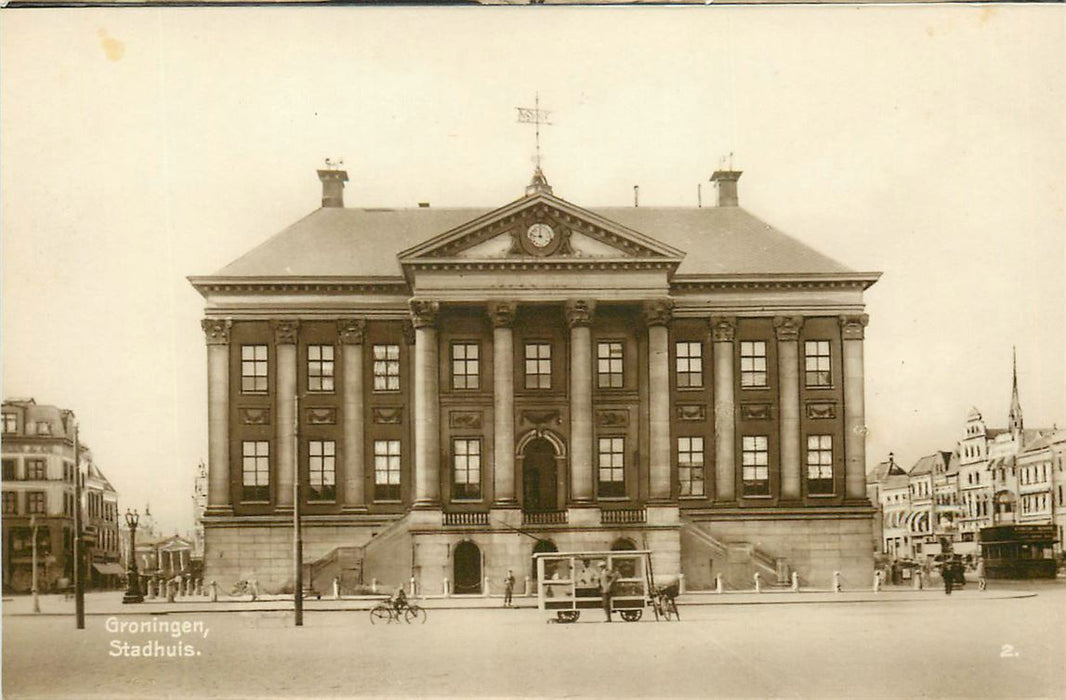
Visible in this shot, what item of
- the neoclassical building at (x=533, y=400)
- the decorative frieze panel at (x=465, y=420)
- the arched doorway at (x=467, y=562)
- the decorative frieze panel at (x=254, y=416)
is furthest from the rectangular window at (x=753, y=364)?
the decorative frieze panel at (x=254, y=416)

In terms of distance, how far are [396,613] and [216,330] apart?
351cm

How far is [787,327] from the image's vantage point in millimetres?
18469

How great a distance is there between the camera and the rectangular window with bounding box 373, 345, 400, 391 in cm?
1823

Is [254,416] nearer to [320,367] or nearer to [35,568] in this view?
[320,367]

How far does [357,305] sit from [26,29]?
15.4ft

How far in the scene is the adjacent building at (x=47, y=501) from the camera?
15.8 meters

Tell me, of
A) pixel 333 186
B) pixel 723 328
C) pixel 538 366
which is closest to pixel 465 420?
pixel 538 366

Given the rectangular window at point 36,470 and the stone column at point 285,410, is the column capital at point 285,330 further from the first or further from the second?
the rectangular window at point 36,470

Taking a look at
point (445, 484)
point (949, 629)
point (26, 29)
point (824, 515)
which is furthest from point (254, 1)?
point (949, 629)

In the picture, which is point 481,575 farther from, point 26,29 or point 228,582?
point 26,29

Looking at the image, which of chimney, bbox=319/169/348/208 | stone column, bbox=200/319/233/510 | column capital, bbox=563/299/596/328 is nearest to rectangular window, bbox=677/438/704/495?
column capital, bbox=563/299/596/328

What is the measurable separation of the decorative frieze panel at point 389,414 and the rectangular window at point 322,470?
2.08 ft

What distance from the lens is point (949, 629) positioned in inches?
629

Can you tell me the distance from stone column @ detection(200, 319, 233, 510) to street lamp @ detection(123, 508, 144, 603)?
92cm
